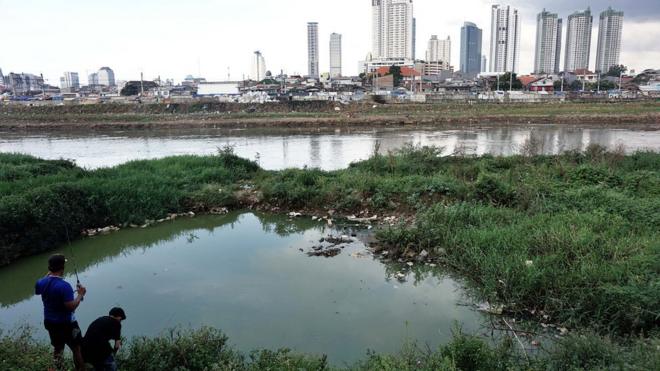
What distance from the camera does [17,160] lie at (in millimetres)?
15438

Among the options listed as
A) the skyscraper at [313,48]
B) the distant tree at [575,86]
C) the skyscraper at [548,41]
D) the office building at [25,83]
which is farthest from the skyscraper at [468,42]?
the office building at [25,83]

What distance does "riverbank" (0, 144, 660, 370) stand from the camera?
21.1 ft

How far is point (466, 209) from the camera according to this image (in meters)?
9.71

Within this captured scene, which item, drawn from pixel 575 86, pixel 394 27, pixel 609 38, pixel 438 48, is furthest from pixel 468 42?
pixel 575 86

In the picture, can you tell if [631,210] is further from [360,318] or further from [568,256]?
[360,318]

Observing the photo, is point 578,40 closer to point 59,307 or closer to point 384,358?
point 384,358

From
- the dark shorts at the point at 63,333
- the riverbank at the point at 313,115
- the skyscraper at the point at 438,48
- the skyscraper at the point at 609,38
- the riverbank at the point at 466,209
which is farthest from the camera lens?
the skyscraper at the point at 438,48

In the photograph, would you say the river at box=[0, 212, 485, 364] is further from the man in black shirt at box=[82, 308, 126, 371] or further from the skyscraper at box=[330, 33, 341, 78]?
the skyscraper at box=[330, 33, 341, 78]

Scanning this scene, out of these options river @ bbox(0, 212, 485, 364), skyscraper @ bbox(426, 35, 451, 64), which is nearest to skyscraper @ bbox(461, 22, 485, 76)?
skyscraper @ bbox(426, 35, 451, 64)

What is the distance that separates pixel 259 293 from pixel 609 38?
168 meters

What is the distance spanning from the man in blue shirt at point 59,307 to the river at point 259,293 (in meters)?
1.66

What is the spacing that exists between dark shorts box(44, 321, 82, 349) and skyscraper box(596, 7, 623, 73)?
164577 mm

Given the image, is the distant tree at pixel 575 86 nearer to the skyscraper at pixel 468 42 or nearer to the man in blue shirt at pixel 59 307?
the man in blue shirt at pixel 59 307

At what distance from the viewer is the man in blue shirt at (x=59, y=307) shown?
445 centimetres
